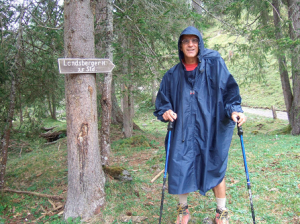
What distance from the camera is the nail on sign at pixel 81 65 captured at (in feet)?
10.4

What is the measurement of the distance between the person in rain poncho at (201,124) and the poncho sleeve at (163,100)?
88 mm

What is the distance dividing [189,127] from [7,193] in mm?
4302

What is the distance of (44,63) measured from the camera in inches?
218

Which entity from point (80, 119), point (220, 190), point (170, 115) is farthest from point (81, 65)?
point (220, 190)

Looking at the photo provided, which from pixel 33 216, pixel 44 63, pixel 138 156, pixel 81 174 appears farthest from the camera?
pixel 138 156

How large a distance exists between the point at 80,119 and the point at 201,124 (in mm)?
1664

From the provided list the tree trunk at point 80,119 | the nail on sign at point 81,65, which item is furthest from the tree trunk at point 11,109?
the nail on sign at point 81,65

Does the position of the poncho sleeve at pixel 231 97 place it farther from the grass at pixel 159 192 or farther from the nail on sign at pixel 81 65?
the nail on sign at pixel 81 65

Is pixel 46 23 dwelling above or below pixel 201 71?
above

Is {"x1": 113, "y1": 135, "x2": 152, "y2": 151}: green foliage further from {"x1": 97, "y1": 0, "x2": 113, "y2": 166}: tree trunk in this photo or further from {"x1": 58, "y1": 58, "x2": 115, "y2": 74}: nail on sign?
{"x1": 58, "y1": 58, "x2": 115, "y2": 74}: nail on sign

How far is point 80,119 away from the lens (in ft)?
11.1

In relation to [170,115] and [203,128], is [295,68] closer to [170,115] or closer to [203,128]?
[203,128]

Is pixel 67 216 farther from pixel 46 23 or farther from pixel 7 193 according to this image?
pixel 46 23

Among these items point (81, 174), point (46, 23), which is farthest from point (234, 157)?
point (46, 23)
